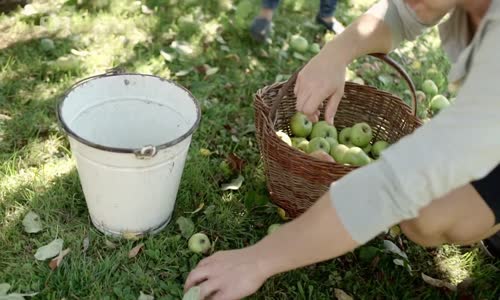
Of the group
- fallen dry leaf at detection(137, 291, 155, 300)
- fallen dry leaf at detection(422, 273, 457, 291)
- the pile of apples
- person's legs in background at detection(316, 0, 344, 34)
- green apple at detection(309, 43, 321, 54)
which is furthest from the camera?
person's legs in background at detection(316, 0, 344, 34)

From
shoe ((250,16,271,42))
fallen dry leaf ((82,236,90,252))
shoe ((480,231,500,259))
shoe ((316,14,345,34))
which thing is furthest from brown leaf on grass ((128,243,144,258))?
shoe ((316,14,345,34))

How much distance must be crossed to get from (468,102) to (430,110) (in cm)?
177

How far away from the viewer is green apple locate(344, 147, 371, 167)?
192 centimetres

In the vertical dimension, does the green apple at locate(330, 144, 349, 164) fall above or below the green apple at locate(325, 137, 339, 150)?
above

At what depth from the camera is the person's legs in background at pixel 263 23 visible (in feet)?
10.0

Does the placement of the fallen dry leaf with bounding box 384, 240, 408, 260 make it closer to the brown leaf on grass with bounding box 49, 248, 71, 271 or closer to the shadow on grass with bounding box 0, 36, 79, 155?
the brown leaf on grass with bounding box 49, 248, 71, 271

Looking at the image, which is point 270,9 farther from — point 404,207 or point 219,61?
point 404,207

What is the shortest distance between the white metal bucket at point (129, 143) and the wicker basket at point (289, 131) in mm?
267

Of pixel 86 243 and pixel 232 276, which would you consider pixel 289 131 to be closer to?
pixel 86 243

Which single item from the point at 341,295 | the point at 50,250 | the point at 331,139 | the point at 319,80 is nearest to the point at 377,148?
the point at 331,139

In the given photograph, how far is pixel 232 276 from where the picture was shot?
130cm

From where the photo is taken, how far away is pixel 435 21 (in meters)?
1.79

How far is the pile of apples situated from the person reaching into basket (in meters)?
0.49

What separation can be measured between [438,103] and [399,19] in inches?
41.4
